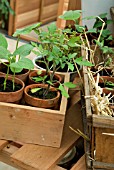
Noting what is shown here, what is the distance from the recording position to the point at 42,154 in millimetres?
1101

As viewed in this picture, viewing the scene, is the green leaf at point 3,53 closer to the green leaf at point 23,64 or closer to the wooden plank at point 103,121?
the green leaf at point 23,64

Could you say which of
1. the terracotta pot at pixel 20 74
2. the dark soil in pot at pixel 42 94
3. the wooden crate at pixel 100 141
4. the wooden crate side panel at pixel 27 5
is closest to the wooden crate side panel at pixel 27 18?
the wooden crate side panel at pixel 27 5

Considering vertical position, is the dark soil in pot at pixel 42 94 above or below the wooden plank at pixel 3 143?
above

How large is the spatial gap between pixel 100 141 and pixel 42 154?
22 centimetres

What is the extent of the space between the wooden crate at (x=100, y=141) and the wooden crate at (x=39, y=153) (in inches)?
2.7

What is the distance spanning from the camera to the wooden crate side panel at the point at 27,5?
3.58 m

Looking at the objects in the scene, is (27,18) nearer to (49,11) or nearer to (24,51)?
(49,11)

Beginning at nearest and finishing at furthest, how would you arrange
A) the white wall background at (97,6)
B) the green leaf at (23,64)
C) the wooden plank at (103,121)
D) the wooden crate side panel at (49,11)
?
the wooden plank at (103,121) < the green leaf at (23,64) < the white wall background at (97,6) < the wooden crate side panel at (49,11)

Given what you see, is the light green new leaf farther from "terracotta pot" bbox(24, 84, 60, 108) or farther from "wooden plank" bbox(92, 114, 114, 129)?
"wooden plank" bbox(92, 114, 114, 129)

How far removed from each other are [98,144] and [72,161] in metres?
0.34

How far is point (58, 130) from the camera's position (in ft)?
3.65

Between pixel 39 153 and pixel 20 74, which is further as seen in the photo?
pixel 20 74

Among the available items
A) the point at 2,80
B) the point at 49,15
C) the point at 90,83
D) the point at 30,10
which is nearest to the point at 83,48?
the point at 90,83

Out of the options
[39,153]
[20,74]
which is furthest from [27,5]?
[39,153]
